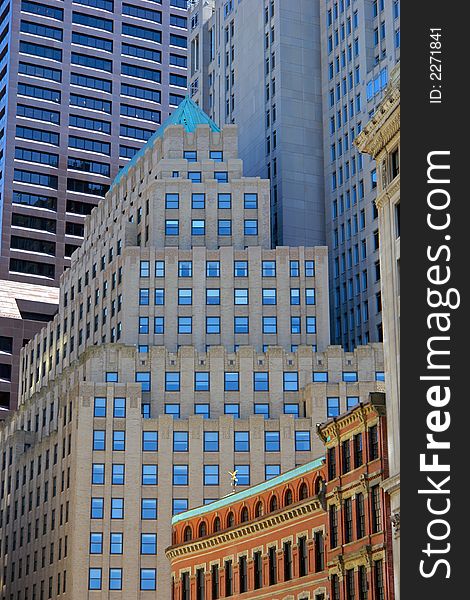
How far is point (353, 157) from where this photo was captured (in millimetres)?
175250

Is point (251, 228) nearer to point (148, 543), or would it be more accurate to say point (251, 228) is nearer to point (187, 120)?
point (187, 120)

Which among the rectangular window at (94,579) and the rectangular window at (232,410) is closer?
the rectangular window at (94,579)

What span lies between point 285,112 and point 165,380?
50996 mm

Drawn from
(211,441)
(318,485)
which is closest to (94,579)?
(211,441)

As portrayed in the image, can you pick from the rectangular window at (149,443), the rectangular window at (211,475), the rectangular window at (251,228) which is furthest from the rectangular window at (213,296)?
the rectangular window at (211,475)

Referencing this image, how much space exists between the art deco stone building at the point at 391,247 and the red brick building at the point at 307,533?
9.76 m

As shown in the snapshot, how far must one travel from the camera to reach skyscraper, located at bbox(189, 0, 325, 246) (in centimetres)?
18012

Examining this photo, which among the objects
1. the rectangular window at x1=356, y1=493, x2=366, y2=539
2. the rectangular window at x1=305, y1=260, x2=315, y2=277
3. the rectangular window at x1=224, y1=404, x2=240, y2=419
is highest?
the rectangular window at x1=305, y1=260, x2=315, y2=277

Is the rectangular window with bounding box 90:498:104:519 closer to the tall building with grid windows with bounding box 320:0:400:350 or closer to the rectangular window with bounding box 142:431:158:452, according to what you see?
the rectangular window with bounding box 142:431:158:452

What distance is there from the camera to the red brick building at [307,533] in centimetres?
8044

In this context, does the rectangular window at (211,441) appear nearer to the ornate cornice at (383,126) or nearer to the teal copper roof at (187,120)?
the teal copper roof at (187,120)

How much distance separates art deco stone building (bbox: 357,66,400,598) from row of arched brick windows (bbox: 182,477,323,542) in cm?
2134

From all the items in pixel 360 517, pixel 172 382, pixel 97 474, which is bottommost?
pixel 360 517

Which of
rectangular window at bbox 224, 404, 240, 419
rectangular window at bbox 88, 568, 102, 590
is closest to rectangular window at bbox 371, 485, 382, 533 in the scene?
rectangular window at bbox 88, 568, 102, 590
